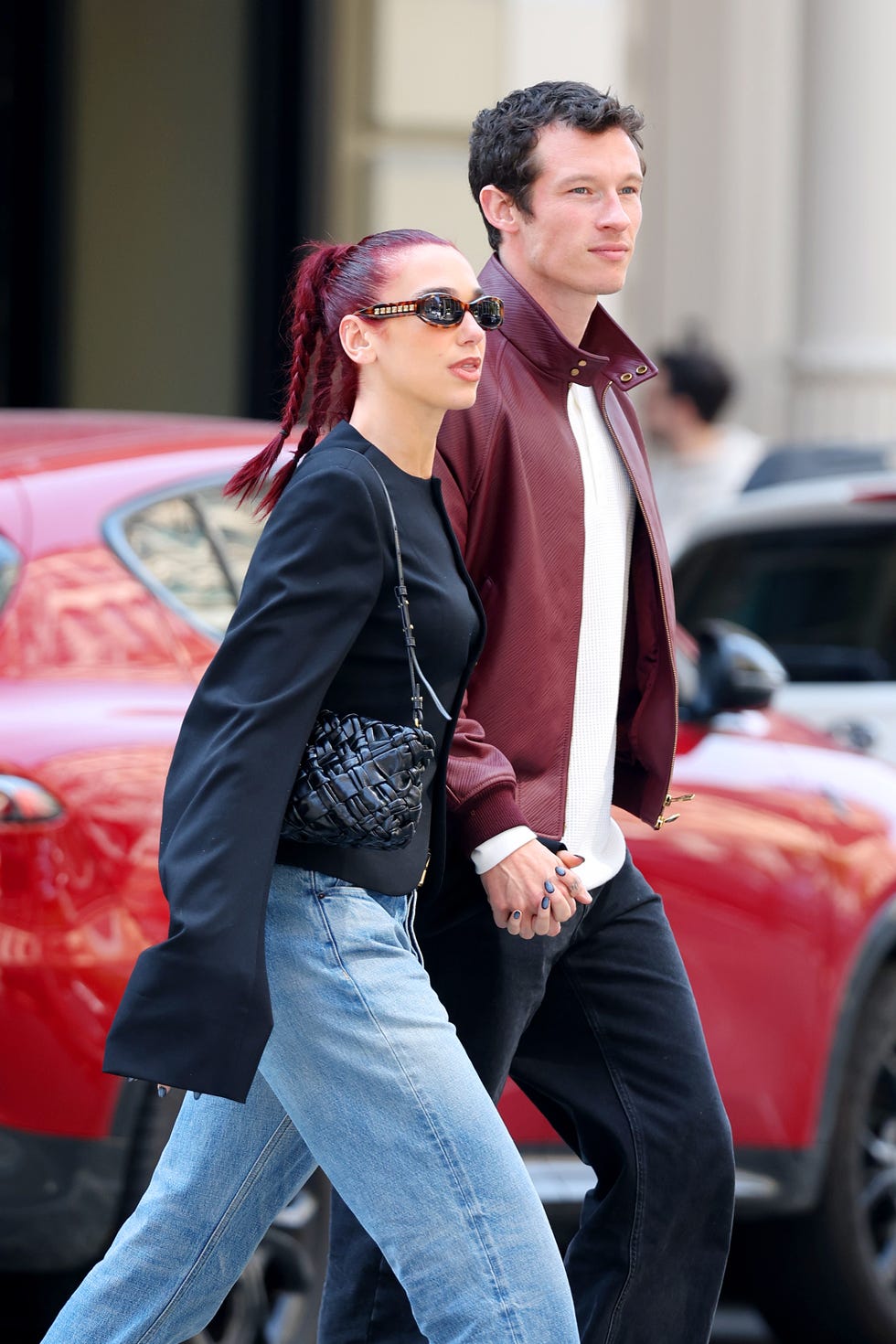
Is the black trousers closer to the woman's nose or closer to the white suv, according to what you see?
the woman's nose

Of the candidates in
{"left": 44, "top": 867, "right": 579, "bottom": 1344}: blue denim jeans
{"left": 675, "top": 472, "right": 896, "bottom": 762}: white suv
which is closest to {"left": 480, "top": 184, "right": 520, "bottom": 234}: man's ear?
{"left": 44, "top": 867, "right": 579, "bottom": 1344}: blue denim jeans

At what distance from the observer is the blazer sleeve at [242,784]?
2324mm

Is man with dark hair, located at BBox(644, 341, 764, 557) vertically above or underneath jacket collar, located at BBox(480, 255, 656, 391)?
underneath

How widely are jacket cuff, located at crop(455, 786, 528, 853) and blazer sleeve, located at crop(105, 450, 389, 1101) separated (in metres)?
0.31

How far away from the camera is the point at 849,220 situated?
38.1 ft

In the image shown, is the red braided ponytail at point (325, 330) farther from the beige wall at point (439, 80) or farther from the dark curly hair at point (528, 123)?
the beige wall at point (439, 80)

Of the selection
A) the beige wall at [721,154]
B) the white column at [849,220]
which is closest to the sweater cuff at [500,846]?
the beige wall at [721,154]

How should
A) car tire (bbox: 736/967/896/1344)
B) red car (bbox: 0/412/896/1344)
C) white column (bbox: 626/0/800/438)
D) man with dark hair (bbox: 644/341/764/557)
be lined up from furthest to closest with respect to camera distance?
white column (bbox: 626/0/800/438), man with dark hair (bbox: 644/341/764/557), car tire (bbox: 736/967/896/1344), red car (bbox: 0/412/896/1344)

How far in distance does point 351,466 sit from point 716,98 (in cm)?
1011

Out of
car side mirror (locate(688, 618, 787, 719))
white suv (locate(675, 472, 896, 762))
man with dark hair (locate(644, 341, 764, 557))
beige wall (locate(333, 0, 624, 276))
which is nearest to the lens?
car side mirror (locate(688, 618, 787, 719))

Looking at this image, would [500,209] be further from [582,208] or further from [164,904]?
[164,904]

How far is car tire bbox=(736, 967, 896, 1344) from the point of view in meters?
4.42

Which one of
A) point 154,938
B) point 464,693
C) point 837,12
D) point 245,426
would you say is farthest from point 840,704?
point 837,12

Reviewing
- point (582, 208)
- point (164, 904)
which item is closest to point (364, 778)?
point (582, 208)
